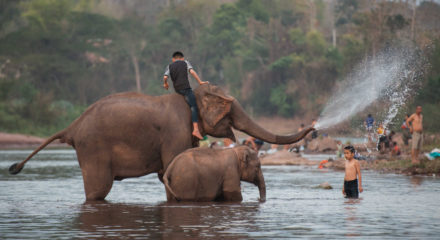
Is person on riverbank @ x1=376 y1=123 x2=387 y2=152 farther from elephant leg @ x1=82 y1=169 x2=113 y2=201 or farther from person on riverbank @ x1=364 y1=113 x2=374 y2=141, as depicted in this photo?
elephant leg @ x1=82 y1=169 x2=113 y2=201

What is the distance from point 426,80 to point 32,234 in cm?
3461

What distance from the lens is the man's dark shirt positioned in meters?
14.9

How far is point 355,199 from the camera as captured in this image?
15766 millimetres

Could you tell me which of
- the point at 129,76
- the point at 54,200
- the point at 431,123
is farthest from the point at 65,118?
the point at 54,200

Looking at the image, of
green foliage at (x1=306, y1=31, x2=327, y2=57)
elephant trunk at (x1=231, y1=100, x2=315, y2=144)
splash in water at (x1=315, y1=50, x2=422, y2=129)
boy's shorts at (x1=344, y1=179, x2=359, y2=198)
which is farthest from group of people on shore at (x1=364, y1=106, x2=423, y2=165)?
green foliage at (x1=306, y1=31, x2=327, y2=57)

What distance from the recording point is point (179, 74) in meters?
14.9

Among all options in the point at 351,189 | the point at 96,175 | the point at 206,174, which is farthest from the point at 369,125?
the point at 96,175

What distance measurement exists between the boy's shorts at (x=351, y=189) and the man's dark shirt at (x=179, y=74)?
348cm

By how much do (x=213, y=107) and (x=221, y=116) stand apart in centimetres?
20

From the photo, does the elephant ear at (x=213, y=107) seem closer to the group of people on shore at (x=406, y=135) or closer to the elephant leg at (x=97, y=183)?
the elephant leg at (x=97, y=183)

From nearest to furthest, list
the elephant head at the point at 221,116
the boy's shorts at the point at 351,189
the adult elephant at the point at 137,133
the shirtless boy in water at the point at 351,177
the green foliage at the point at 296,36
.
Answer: the adult elephant at the point at 137,133
the elephant head at the point at 221,116
the shirtless boy in water at the point at 351,177
the boy's shorts at the point at 351,189
the green foliage at the point at 296,36

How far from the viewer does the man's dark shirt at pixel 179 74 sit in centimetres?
1486

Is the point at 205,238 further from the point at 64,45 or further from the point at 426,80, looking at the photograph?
the point at 64,45

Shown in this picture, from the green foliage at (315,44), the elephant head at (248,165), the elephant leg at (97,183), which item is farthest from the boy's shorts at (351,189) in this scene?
the green foliage at (315,44)
